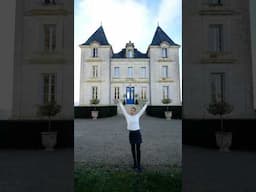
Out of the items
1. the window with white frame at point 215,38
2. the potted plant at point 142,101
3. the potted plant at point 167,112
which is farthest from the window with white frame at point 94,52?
the window with white frame at point 215,38

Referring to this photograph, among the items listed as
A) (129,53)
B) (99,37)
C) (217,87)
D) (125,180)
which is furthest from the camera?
(125,180)

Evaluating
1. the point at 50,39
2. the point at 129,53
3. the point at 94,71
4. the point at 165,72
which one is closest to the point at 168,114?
the point at 165,72

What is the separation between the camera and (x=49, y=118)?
1.34 meters

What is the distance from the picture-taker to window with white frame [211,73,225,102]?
127 cm

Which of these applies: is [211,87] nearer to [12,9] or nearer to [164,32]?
[164,32]

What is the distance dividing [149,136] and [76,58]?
2.77 ft

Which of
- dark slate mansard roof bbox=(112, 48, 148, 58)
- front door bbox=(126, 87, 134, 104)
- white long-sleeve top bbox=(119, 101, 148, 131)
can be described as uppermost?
dark slate mansard roof bbox=(112, 48, 148, 58)

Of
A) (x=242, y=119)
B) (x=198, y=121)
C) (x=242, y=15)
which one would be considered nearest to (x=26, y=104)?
(x=198, y=121)

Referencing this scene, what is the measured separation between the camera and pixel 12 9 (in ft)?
4.73

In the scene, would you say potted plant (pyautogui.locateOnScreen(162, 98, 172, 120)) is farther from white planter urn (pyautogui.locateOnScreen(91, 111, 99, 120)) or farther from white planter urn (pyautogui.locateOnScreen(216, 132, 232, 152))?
white planter urn (pyautogui.locateOnScreen(91, 111, 99, 120))

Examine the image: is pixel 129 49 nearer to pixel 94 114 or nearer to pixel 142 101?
pixel 142 101

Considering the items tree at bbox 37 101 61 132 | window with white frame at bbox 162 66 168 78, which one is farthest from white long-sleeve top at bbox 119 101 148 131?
tree at bbox 37 101 61 132

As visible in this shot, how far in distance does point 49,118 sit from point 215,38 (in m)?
1.13

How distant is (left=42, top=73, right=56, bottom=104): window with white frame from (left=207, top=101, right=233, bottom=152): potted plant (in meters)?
0.94
